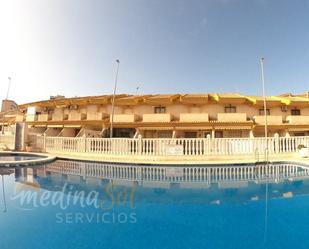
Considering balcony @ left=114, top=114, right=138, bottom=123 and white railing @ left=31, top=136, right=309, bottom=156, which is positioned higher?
balcony @ left=114, top=114, right=138, bottom=123

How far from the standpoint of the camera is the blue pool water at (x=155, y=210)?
3918mm

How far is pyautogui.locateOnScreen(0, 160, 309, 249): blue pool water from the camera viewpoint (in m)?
3.92

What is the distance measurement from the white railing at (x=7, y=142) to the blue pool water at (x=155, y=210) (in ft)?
35.8

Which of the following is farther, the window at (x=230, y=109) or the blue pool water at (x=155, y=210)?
the window at (x=230, y=109)

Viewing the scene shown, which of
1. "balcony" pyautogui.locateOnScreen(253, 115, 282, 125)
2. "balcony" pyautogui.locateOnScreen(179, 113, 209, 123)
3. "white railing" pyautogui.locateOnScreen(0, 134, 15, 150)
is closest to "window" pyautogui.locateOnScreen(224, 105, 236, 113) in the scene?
"balcony" pyautogui.locateOnScreen(253, 115, 282, 125)

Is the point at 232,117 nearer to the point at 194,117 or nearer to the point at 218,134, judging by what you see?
the point at 218,134

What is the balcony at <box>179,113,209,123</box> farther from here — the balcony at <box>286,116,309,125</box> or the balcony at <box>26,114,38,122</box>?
the balcony at <box>26,114,38,122</box>

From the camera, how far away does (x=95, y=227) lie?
14.5ft

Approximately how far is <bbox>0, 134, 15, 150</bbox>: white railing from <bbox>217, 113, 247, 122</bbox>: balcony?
2472cm

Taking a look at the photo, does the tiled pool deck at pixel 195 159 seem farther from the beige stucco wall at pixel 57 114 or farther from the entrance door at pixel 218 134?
the beige stucco wall at pixel 57 114

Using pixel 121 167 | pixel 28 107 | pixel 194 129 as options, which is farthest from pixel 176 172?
pixel 28 107

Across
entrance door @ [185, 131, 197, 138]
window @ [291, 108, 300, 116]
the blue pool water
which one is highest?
window @ [291, 108, 300, 116]

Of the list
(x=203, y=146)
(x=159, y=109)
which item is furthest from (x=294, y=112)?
(x=203, y=146)

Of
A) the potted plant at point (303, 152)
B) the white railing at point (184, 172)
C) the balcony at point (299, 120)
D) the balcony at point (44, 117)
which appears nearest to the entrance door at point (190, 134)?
the balcony at point (299, 120)
